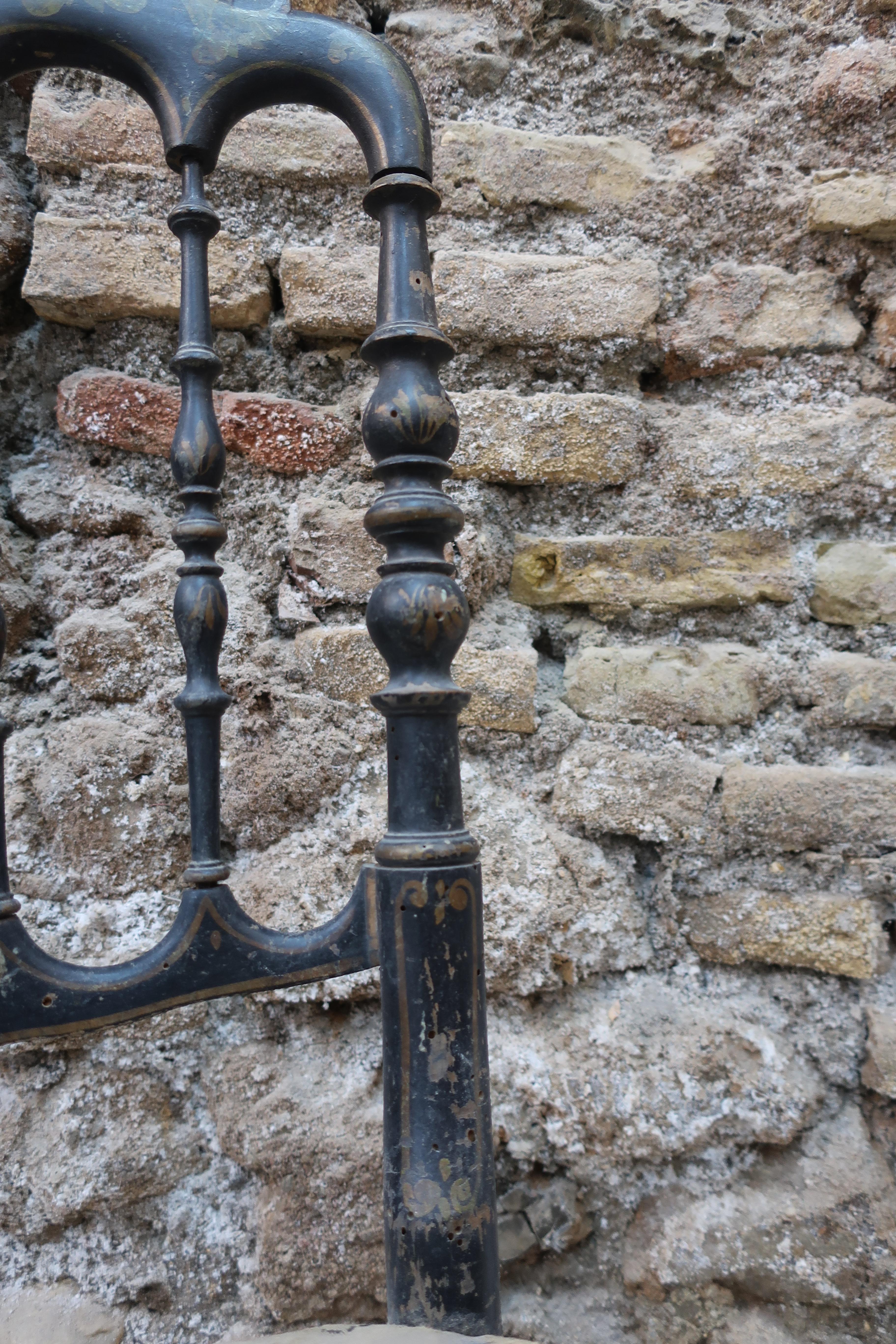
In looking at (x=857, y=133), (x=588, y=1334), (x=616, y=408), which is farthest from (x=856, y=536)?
(x=588, y=1334)

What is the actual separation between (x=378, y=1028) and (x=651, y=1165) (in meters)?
0.27

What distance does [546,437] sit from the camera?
0.86 metres

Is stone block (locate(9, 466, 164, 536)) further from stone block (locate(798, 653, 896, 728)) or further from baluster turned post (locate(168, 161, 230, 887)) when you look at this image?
stone block (locate(798, 653, 896, 728))

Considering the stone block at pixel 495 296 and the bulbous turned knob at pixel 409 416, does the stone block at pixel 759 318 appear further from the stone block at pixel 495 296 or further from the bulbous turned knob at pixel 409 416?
the bulbous turned knob at pixel 409 416

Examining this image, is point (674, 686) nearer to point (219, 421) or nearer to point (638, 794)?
point (638, 794)

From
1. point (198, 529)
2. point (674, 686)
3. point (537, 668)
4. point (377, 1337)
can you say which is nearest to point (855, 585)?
point (674, 686)

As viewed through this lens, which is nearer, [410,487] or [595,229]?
[410,487]

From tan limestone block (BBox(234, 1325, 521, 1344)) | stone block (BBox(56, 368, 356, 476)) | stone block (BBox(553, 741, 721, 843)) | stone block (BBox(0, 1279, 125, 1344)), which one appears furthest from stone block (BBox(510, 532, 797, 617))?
stone block (BBox(0, 1279, 125, 1344))

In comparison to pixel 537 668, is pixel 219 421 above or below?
above

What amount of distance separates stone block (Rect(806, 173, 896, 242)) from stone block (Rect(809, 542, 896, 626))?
322mm

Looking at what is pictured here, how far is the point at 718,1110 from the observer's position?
29.8 inches

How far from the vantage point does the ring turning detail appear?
52cm

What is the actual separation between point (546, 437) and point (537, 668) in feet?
0.76

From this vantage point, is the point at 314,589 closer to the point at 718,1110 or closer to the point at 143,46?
the point at 143,46
